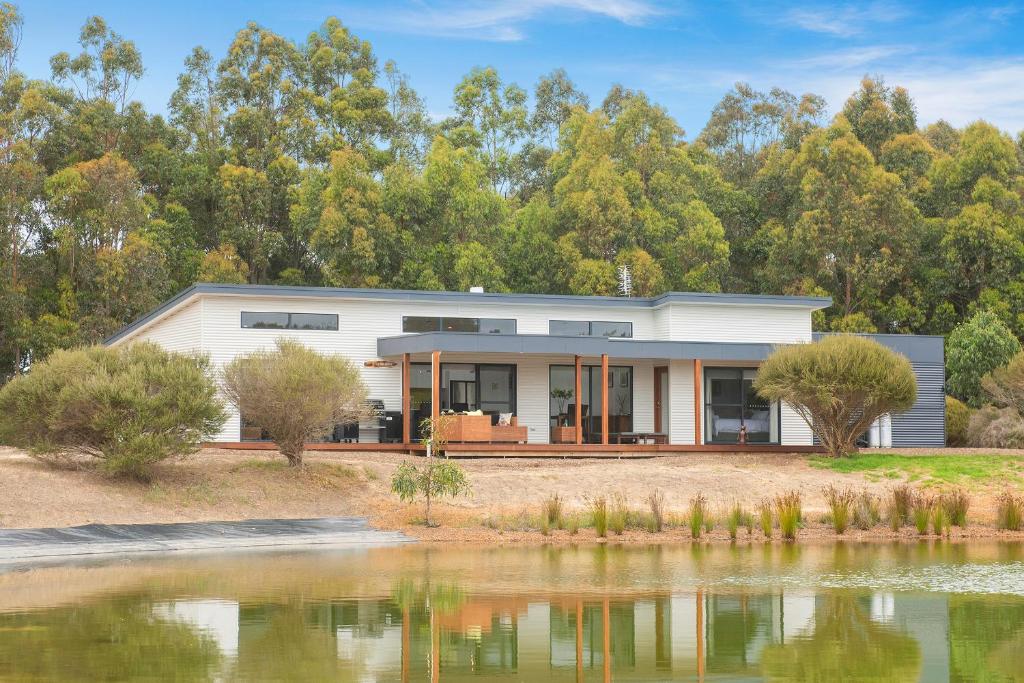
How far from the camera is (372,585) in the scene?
1536 centimetres

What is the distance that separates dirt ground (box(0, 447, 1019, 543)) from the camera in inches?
854

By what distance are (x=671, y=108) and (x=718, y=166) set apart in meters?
8.45

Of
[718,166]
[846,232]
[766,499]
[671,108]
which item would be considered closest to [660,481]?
[766,499]

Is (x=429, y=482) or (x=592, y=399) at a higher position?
(x=592, y=399)

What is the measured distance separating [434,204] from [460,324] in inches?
573

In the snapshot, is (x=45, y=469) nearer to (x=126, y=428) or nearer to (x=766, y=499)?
(x=126, y=428)

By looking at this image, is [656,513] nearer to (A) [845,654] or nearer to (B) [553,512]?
(B) [553,512]

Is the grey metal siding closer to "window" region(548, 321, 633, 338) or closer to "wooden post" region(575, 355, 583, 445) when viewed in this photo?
"window" region(548, 321, 633, 338)

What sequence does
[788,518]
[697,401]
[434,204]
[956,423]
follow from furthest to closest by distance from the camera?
[434,204] → [956,423] → [697,401] → [788,518]

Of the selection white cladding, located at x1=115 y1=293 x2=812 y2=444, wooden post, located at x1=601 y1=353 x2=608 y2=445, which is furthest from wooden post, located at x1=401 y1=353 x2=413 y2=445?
wooden post, located at x1=601 y1=353 x2=608 y2=445

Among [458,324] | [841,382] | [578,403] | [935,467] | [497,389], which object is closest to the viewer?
[935,467]

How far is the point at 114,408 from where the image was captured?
76.0ft

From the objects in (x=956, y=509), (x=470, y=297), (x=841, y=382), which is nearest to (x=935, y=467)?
(x=841, y=382)

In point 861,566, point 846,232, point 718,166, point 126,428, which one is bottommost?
point 861,566
